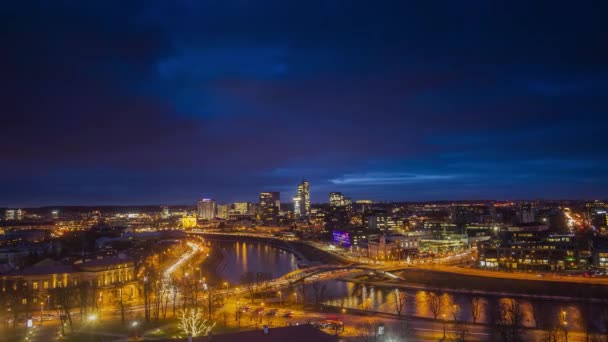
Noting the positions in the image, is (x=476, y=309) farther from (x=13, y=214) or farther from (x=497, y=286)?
(x=13, y=214)

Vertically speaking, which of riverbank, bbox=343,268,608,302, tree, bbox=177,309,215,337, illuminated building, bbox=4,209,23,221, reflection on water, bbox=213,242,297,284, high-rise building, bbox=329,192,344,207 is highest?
high-rise building, bbox=329,192,344,207

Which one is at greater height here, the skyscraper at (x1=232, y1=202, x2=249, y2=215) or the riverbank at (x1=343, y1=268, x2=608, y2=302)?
the skyscraper at (x1=232, y1=202, x2=249, y2=215)

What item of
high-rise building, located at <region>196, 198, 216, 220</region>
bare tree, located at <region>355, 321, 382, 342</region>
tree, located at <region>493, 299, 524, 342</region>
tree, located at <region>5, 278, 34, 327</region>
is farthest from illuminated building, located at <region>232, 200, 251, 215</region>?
bare tree, located at <region>355, 321, 382, 342</region>

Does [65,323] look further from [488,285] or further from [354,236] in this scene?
[354,236]

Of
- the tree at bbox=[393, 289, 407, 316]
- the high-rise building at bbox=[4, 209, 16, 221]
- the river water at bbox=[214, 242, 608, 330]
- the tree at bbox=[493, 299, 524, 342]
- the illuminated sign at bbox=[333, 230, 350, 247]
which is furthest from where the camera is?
the high-rise building at bbox=[4, 209, 16, 221]

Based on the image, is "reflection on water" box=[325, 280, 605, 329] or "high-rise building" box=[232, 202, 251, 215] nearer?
"reflection on water" box=[325, 280, 605, 329]

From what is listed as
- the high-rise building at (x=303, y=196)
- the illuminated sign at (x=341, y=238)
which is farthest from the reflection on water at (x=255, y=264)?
the high-rise building at (x=303, y=196)

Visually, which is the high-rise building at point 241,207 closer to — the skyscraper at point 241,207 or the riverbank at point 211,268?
the skyscraper at point 241,207

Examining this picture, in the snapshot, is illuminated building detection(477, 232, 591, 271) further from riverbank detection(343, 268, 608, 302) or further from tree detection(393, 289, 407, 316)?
tree detection(393, 289, 407, 316)
